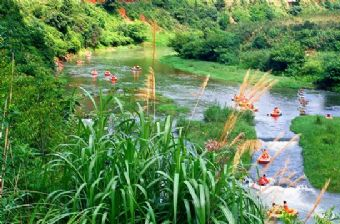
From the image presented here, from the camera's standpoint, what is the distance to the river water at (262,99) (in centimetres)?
1372

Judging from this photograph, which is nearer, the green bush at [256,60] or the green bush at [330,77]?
the green bush at [330,77]

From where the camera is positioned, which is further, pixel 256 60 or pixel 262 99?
pixel 256 60

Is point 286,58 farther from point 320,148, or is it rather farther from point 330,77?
point 320,148

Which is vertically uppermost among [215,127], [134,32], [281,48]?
[281,48]

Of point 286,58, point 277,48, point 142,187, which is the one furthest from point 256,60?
point 142,187

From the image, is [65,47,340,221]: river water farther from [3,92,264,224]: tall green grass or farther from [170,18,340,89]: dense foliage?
[3,92,264,224]: tall green grass

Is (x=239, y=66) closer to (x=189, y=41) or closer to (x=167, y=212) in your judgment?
(x=189, y=41)

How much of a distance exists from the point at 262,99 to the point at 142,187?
78.6ft

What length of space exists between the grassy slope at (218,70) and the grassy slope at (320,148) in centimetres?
1049

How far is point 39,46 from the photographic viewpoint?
23766 mm

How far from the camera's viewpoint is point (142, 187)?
13.4 feet

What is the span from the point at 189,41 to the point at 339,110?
24.3 m

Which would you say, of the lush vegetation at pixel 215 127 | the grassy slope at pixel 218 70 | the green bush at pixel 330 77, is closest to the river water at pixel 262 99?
the lush vegetation at pixel 215 127

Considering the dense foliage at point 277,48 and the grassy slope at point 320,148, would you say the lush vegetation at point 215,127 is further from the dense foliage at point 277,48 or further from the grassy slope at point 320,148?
the dense foliage at point 277,48
